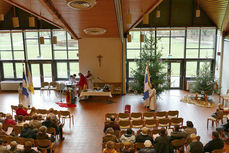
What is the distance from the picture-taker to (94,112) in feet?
40.4

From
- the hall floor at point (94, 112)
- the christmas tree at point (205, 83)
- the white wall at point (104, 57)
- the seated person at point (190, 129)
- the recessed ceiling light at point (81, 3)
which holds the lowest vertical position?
the hall floor at point (94, 112)

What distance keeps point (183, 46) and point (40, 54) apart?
10.6 meters

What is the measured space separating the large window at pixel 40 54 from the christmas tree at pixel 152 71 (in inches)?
214

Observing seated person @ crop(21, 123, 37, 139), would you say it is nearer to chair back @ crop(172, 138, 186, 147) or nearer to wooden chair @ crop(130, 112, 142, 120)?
wooden chair @ crop(130, 112, 142, 120)

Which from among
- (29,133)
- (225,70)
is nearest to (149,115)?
(29,133)

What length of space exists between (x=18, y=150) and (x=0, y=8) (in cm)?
1230

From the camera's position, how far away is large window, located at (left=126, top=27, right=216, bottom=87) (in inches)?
640

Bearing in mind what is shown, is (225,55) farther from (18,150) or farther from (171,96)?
(18,150)

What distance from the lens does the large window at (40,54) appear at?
17.0 metres

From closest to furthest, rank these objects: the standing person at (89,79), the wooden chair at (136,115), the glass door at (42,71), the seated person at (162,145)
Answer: the seated person at (162,145)
the wooden chair at (136,115)
the standing person at (89,79)
the glass door at (42,71)

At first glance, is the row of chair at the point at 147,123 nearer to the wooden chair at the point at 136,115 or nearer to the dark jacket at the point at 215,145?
the wooden chair at the point at 136,115

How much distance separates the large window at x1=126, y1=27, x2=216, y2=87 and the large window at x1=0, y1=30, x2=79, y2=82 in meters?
4.46

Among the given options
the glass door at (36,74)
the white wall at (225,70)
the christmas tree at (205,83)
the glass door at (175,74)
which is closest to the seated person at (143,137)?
the christmas tree at (205,83)

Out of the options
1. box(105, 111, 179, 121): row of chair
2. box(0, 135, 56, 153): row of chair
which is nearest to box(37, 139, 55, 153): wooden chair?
box(0, 135, 56, 153): row of chair
